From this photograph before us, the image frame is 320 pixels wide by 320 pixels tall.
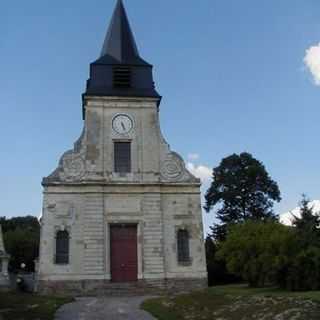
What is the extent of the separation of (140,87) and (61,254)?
971 cm

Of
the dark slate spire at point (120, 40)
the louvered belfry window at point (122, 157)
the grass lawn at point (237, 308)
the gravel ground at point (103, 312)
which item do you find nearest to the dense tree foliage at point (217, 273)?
the louvered belfry window at point (122, 157)

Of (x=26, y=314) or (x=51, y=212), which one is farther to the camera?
(x=51, y=212)

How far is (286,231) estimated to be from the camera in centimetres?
2341

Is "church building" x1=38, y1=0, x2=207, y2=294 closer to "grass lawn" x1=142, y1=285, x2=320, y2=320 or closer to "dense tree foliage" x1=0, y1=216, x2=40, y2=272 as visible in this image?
"grass lawn" x1=142, y1=285, x2=320, y2=320

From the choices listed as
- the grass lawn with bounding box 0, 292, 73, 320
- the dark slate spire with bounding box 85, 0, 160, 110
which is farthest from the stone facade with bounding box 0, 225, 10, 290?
the dark slate spire with bounding box 85, 0, 160, 110

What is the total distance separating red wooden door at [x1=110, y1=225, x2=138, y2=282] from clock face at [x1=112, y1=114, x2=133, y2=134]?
506 centimetres

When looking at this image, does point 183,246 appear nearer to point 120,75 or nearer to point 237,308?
point 120,75

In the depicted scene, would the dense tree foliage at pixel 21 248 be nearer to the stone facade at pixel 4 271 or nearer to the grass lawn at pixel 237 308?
the stone facade at pixel 4 271

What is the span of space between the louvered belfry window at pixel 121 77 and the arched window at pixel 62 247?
8.39m

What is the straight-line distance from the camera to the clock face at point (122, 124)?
89.1ft

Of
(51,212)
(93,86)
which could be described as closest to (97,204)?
(51,212)

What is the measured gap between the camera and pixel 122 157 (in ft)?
88.0

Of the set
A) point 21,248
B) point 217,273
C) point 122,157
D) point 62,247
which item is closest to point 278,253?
point 122,157

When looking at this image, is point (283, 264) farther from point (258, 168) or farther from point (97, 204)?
point (258, 168)
